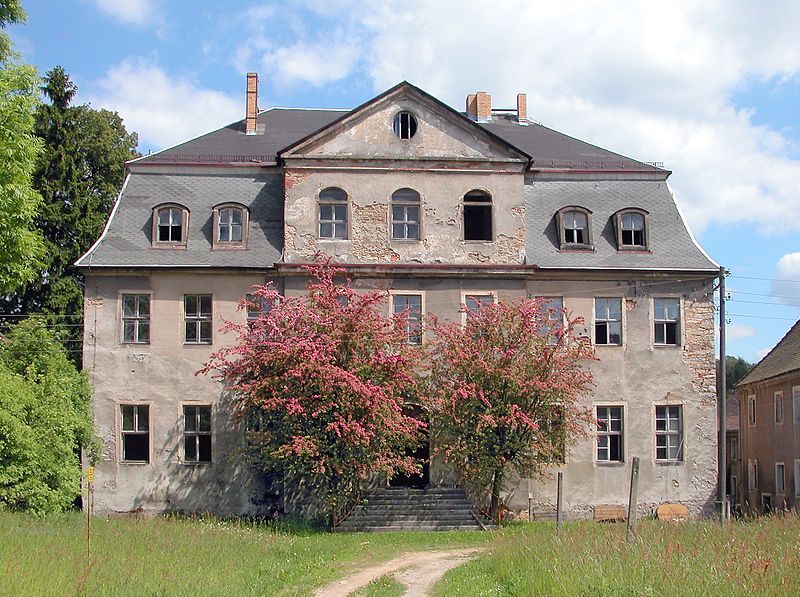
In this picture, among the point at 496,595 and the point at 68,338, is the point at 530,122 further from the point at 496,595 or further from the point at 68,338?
the point at 496,595

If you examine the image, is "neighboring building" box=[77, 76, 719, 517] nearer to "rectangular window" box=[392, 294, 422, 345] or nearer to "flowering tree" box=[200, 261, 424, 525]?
"rectangular window" box=[392, 294, 422, 345]

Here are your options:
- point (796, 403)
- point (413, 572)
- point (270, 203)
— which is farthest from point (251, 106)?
point (796, 403)

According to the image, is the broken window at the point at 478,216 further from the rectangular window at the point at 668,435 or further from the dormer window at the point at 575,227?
the rectangular window at the point at 668,435

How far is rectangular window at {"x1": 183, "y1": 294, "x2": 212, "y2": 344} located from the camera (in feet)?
93.1

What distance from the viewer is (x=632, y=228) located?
29766 mm

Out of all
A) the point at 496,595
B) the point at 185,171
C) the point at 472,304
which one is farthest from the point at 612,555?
the point at 185,171

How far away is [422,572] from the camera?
18.5 m

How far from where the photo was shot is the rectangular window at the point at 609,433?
28.6 m

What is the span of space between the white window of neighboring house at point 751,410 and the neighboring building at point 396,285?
34.2ft

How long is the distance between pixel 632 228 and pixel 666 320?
10.3 ft

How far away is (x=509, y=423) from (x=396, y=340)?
383 cm

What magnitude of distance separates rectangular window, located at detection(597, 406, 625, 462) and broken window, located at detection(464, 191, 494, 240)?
6.49m

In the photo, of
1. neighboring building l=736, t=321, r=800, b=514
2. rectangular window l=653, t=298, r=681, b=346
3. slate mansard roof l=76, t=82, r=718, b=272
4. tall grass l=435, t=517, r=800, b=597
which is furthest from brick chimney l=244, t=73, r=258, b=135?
neighboring building l=736, t=321, r=800, b=514

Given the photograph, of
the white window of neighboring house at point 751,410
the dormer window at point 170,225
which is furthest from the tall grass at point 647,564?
the white window of neighboring house at point 751,410
